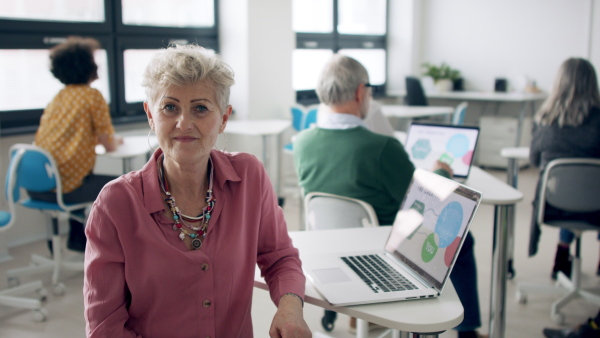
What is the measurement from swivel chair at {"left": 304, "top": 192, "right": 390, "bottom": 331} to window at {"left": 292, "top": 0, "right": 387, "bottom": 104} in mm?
4195

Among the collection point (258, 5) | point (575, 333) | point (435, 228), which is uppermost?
point (258, 5)

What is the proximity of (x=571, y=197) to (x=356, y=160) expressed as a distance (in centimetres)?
126

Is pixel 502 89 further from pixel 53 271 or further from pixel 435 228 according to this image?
pixel 435 228

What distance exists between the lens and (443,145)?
116 inches

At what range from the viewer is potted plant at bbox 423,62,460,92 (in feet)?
25.1

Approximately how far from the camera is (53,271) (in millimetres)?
3545

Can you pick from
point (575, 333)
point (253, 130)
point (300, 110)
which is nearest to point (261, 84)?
point (300, 110)

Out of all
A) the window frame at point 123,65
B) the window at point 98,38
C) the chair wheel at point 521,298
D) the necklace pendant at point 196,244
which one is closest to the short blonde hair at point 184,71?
the necklace pendant at point 196,244

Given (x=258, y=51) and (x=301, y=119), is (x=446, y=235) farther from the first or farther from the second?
(x=258, y=51)

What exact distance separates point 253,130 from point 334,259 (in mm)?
3195

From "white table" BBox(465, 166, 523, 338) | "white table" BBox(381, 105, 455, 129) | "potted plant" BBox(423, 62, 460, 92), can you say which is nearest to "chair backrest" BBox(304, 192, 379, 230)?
"white table" BBox(465, 166, 523, 338)

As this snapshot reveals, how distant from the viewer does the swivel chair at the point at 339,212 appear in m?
2.36

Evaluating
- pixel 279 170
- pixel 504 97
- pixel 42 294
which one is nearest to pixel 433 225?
pixel 42 294

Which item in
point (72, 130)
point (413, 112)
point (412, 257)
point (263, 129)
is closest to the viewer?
point (412, 257)
